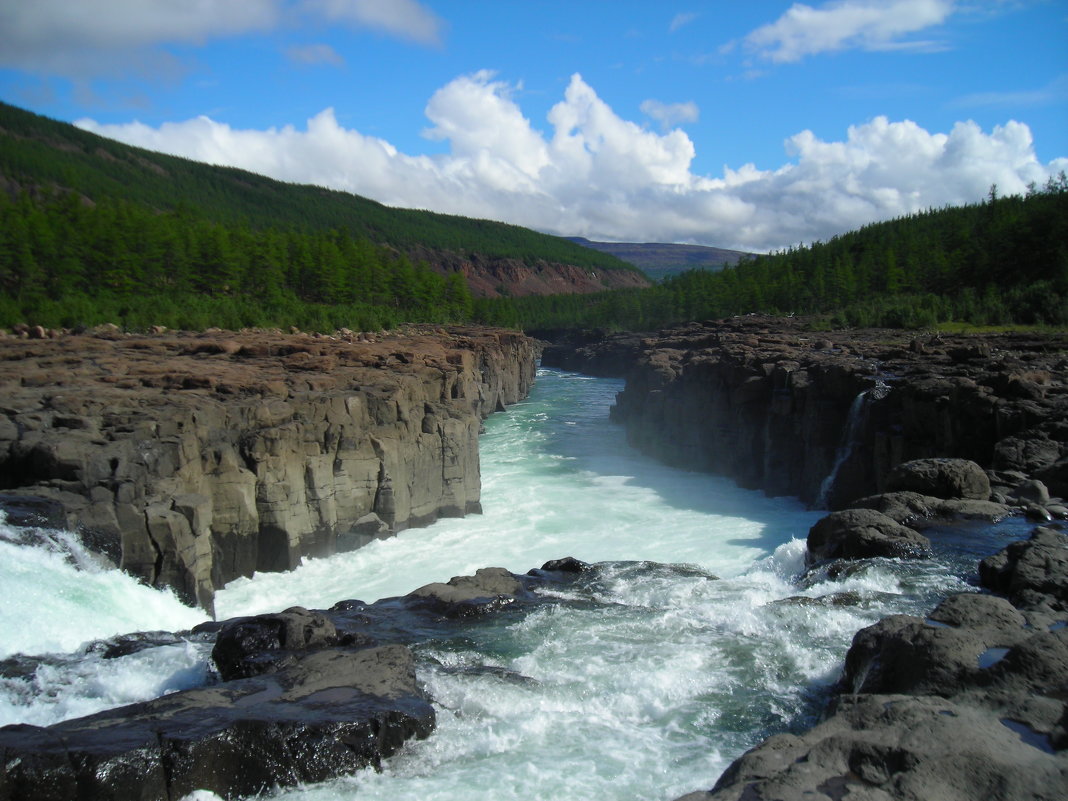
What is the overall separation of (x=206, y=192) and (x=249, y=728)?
16138 centimetres

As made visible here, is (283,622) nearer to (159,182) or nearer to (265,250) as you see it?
(265,250)

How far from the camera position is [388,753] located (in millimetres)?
9906

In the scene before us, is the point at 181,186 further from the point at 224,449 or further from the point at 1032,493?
the point at 1032,493

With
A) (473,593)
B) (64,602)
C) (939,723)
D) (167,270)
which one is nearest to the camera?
(939,723)

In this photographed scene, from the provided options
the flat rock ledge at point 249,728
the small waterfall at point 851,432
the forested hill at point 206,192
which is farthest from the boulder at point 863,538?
the forested hill at point 206,192

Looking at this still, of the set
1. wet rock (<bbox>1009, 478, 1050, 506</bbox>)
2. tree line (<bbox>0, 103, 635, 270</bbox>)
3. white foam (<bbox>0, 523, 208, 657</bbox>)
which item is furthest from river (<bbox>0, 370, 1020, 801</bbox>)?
tree line (<bbox>0, 103, 635, 270</bbox>)

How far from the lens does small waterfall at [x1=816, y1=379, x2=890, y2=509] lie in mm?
27922

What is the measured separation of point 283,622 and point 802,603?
9216 mm

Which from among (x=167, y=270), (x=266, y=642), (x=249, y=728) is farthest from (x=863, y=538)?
(x=167, y=270)

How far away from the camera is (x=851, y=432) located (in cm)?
2867

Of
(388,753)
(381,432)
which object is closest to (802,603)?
(388,753)

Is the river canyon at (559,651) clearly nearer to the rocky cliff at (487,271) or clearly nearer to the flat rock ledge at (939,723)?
the flat rock ledge at (939,723)

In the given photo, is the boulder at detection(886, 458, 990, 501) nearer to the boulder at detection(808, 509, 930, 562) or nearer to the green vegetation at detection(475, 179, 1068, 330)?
the boulder at detection(808, 509, 930, 562)

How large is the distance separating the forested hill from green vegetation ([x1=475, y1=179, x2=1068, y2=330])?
42522 mm
